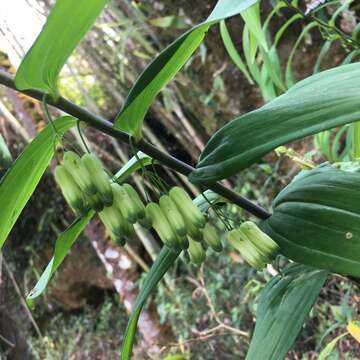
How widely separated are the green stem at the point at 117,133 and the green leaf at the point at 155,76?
13 millimetres

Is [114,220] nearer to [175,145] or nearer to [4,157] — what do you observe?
[4,157]

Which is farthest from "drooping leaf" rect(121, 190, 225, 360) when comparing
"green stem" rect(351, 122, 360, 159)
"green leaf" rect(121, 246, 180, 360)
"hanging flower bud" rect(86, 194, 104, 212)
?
"green stem" rect(351, 122, 360, 159)

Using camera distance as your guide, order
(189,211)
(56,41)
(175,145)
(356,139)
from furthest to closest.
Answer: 1. (175,145)
2. (356,139)
3. (189,211)
4. (56,41)

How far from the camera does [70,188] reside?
0.46m

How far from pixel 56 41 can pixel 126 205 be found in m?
0.16

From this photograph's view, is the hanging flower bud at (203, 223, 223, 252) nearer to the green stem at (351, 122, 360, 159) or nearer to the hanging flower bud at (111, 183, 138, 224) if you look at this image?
the hanging flower bud at (111, 183, 138, 224)

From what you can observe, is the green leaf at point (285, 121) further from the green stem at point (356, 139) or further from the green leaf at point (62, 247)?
the green stem at point (356, 139)

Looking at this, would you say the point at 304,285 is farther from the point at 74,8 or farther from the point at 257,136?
the point at 74,8

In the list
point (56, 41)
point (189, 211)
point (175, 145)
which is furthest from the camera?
point (175, 145)

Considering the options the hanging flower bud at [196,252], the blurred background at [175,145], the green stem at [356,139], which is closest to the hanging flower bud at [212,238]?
the hanging flower bud at [196,252]

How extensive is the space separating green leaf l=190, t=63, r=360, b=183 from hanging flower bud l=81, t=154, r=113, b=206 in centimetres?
8

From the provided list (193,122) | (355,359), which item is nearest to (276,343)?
(355,359)

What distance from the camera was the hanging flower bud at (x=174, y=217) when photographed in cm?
47

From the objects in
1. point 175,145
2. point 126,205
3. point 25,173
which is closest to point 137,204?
point 126,205
